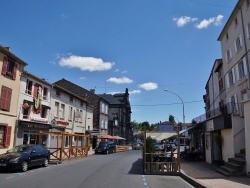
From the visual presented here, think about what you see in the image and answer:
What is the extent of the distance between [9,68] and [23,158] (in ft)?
35.3

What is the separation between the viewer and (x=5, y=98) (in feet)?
76.4

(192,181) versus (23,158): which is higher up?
(23,158)

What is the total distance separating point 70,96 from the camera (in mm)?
38219

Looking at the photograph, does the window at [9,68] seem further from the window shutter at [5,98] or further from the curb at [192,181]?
the curb at [192,181]

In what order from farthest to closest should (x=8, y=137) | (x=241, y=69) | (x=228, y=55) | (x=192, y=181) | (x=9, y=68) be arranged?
(x=228, y=55) < (x=9, y=68) < (x=8, y=137) < (x=241, y=69) < (x=192, y=181)

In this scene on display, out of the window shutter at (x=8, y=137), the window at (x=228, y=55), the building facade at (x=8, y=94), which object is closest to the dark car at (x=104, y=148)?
the building facade at (x=8, y=94)

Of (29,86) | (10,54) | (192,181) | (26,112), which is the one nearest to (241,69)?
(192,181)

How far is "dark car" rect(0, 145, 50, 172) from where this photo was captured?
15484mm

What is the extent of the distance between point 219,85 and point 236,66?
7197 mm

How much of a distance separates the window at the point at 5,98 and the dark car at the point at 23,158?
6.37 metres

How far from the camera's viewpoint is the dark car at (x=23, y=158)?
15.5 m

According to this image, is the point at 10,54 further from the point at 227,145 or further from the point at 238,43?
the point at 238,43

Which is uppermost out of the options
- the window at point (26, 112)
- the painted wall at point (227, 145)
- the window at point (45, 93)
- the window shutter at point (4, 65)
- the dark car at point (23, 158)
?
the window shutter at point (4, 65)

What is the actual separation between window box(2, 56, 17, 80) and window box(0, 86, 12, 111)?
1.23 meters
